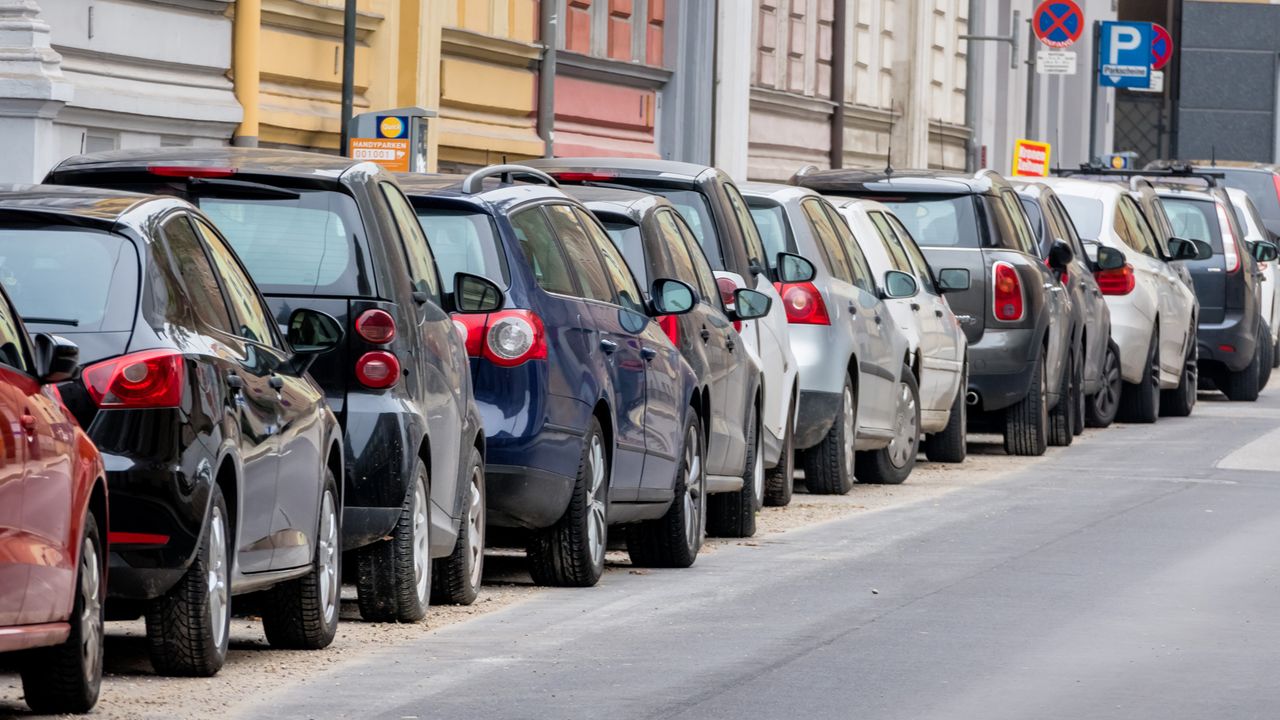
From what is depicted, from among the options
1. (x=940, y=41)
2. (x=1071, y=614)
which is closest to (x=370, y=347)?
(x=1071, y=614)

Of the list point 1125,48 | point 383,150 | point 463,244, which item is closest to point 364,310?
point 463,244

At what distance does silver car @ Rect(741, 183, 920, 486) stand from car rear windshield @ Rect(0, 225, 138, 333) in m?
7.82

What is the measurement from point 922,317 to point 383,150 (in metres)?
4.37

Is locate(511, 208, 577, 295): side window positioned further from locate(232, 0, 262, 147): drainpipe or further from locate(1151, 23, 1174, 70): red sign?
locate(1151, 23, 1174, 70): red sign

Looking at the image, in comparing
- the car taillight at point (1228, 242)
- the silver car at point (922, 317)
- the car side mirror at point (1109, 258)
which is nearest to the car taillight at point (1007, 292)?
the silver car at point (922, 317)

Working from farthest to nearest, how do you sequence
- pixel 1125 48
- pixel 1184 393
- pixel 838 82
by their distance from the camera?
pixel 1125 48
pixel 838 82
pixel 1184 393

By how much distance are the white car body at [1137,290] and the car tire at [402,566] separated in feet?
43.9

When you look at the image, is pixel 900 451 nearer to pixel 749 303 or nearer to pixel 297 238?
pixel 749 303

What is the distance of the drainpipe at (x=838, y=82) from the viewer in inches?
1566

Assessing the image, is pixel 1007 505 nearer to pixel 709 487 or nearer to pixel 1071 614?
pixel 709 487

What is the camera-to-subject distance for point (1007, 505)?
16125mm

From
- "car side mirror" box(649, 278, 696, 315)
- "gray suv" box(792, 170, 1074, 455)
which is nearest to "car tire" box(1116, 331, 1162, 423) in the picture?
"gray suv" box(792, 170, 1074, 455)

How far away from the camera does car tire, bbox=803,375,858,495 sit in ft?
53.9

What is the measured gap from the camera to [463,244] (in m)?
11.2
